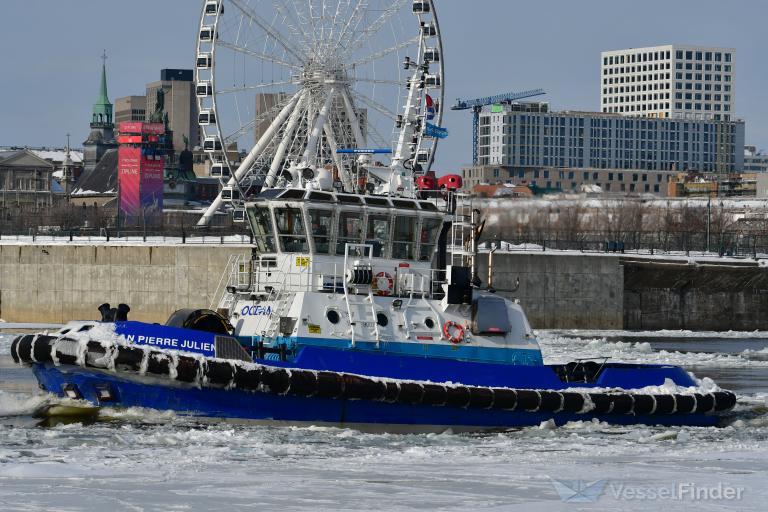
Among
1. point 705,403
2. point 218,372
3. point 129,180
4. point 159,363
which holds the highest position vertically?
point 129,180

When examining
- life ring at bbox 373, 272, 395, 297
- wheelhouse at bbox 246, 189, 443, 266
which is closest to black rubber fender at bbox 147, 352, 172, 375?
wheelhouse at bbox 246, 189, 443, 266

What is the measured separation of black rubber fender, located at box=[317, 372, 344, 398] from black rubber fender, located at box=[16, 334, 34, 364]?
168 inches

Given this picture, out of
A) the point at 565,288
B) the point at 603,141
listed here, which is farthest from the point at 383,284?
the point at 603,141

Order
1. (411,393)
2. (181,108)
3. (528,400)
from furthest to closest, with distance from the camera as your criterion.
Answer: (181,108), (528,400), (411,393)

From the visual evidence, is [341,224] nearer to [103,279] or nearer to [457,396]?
[457,396]

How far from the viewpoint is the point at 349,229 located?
22047mm

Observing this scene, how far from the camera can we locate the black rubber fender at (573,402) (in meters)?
21.9

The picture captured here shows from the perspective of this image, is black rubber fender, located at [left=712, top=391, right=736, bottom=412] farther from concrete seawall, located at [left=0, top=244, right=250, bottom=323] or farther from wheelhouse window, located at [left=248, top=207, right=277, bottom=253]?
concrete seawall, located at [left=0, top=244, right=250, bottom=323]

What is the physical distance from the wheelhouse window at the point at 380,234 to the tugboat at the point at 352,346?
0.02 meters

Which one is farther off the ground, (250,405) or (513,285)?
(513,285)

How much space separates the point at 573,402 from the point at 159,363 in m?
6.57

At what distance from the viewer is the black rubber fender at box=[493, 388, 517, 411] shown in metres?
21.3

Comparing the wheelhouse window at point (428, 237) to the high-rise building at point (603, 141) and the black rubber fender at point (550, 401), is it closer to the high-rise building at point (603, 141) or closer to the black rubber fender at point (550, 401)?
the black rubber fender at point (550, 401)

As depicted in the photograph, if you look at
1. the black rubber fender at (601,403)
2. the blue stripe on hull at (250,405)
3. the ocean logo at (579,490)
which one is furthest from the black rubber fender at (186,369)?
the black rubber fender at (601,403)
